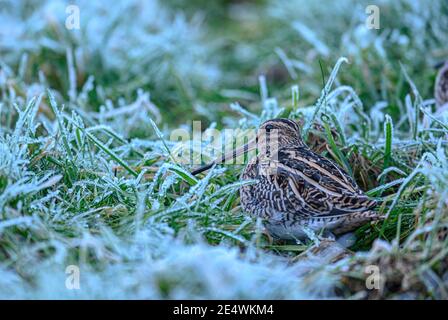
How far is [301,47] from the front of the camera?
19.0 ft

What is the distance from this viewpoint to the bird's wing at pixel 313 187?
114 inches

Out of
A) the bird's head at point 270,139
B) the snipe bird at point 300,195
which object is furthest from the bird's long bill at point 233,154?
the snipe bird at point 300,195

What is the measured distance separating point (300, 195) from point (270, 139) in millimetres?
460

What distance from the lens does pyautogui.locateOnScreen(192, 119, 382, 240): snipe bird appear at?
290cm

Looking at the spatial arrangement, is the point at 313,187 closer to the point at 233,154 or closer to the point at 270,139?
the point at 270,139

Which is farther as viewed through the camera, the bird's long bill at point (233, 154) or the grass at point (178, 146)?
the bird's long bill at point (233, 154)

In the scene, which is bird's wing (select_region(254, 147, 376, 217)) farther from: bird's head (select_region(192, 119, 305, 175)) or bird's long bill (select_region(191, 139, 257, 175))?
bird's long bill (select_region(191, 139, 257, 175))

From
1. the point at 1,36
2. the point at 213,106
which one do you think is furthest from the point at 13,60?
the point at 213,106

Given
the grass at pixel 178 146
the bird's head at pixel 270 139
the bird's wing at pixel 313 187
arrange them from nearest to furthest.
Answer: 1. the grass at pixel 178 146
2. the bird's wing at pixel 313 187
3. the bird's head at pixel 270 139

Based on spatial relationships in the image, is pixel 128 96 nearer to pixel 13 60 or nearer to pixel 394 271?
pixel 13 60

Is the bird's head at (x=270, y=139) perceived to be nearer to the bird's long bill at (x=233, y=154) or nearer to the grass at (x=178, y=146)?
the bird's long bill at (x=233, y=154)

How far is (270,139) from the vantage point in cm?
336

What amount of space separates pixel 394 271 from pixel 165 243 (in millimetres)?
865

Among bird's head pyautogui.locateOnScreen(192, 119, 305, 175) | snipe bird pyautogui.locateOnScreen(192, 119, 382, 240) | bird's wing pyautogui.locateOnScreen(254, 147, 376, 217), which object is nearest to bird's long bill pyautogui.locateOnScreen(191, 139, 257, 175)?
bird's head pyautogui.locateOnScreen(192, 119, 305, 175)
